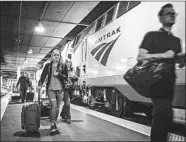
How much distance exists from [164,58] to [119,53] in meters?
1.32

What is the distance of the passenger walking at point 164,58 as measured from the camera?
4.72ft

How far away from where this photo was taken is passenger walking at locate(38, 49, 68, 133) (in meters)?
2.49

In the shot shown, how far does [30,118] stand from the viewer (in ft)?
7.77

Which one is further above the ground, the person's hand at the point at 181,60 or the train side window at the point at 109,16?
the train side window at the point at 109,16

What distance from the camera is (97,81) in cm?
343

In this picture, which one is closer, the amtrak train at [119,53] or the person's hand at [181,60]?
the person's hand at [181,60]

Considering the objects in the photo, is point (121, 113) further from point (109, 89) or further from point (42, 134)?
point (42, 134)

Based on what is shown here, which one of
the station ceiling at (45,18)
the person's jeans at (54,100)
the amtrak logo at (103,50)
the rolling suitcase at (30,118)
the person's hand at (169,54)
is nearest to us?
the person's hand at (169,54)

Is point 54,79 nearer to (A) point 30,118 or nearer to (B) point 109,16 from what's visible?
(A) point 30,118

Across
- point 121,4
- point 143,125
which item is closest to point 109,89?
point 143,125

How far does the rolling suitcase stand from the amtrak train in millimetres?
1019

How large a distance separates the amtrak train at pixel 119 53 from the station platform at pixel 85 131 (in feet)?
0.90

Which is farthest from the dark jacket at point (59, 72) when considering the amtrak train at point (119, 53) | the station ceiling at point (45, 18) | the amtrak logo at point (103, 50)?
the station ceiling at point (45, 18)

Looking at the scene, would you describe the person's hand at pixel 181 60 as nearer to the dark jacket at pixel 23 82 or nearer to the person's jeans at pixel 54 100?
the person's jeans at pixel 54 100
